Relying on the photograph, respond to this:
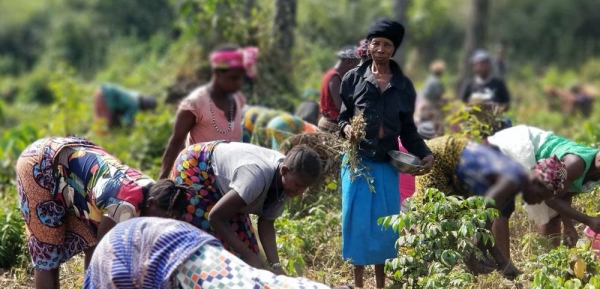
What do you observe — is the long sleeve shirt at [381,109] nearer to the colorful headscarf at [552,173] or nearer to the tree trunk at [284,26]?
the colorful headscarf at [552,173]

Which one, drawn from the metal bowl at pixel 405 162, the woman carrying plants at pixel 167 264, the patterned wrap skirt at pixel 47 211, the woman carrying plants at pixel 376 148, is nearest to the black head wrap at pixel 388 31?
the woman carrying plants at pixel 376 148

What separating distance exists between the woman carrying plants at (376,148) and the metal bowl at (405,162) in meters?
0.08

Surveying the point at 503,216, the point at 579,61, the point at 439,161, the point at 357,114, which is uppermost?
the point at 357,114

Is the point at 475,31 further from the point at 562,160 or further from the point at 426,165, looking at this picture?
the point at 426,165

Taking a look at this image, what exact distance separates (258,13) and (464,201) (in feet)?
22.1

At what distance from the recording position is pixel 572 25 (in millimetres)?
28203

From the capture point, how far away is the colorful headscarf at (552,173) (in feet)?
17.4

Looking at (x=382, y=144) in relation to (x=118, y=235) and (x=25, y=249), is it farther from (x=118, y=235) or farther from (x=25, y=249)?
(x=25, y=249)

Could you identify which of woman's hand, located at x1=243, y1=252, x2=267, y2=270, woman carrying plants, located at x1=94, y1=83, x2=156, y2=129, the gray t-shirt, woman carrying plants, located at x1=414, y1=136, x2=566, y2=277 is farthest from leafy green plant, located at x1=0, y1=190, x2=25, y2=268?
woman carrying plants, located at x1=94, y1=83, x2=156, y2=129

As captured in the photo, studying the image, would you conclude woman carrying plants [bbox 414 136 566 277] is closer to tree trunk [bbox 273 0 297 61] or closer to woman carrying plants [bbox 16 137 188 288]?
woman carrying plants [bbox 16 137 188 288]

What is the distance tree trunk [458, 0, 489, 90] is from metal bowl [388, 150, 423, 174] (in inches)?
544

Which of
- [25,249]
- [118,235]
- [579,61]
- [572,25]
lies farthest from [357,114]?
[572,25]

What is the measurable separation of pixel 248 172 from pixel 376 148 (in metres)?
0.98

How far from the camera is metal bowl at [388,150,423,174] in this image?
5262 mm
